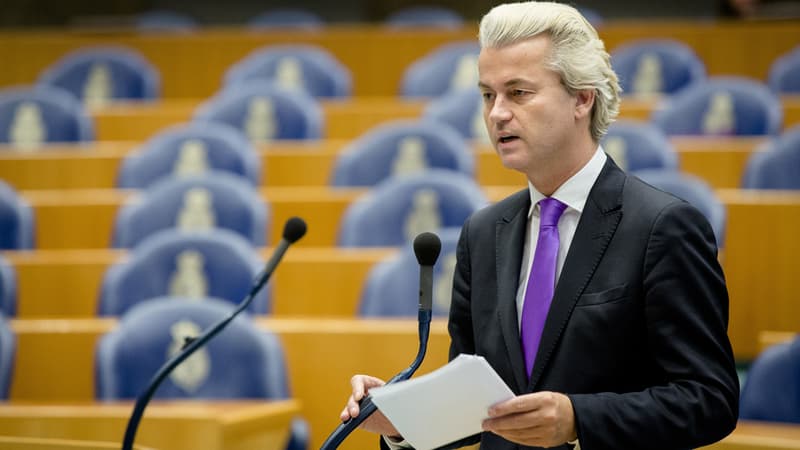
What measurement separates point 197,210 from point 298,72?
1833 mm

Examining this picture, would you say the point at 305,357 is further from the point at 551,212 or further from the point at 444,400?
the point at 444,400

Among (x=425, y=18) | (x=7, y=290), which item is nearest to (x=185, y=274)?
(x=7, y=290)

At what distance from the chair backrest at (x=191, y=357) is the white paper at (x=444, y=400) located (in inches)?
57.3

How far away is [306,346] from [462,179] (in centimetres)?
101

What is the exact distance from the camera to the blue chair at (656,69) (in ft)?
16.2

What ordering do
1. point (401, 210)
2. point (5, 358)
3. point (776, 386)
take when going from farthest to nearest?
point (401, 210) < point (5, 358) < point (776, 386)

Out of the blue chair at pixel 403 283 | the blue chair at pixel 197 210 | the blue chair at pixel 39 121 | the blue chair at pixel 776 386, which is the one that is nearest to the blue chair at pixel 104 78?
the blue chair at pixel 39 121

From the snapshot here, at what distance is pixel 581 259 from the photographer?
52.2 inches

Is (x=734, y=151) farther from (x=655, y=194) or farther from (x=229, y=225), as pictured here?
(x=655, y=194)

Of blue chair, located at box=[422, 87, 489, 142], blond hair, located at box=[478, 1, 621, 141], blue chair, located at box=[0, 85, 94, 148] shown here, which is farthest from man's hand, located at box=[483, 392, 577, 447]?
blue chair, located at box=[0, 85, 94, 148]

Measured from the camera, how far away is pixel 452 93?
493 cm

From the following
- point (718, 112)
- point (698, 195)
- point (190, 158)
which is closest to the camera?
point (698, 195)

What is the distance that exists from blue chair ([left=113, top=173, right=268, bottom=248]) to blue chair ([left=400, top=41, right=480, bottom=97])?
1.60 meters

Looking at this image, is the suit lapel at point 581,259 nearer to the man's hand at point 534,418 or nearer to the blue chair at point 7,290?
the man's hand at point 534,418
